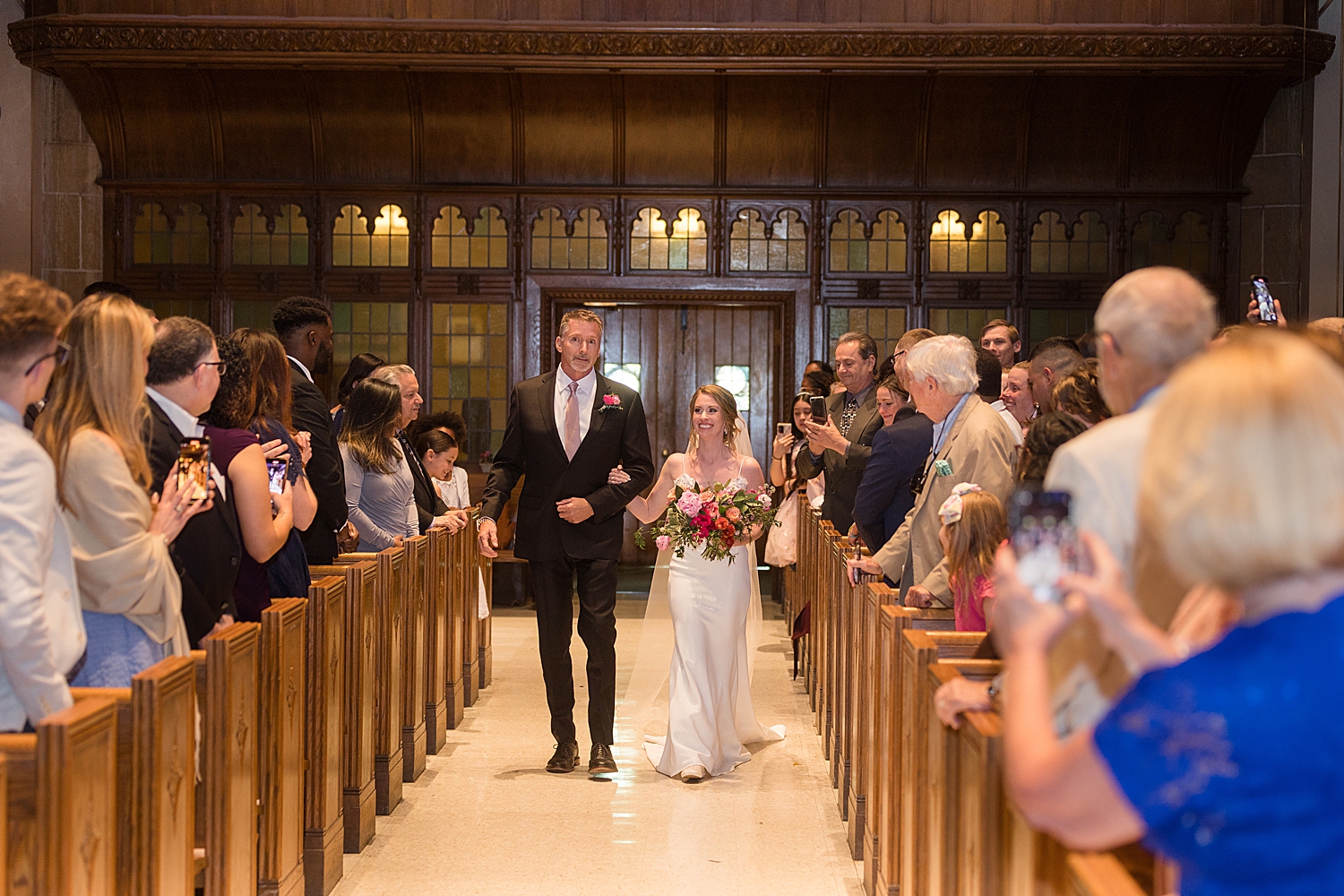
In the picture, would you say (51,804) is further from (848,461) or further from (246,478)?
(848,461)

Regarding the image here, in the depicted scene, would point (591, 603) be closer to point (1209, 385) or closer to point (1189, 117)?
point (1209, 385)

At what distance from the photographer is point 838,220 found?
10.3 m

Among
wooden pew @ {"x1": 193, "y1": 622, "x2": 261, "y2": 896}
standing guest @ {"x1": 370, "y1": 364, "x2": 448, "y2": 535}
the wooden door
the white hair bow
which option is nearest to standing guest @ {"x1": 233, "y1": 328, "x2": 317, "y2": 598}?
wooden pew @ {"x1": 193, "y1": 622, "x2": 261, "y2": 896}

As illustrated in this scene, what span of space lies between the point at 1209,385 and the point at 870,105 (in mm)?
9140

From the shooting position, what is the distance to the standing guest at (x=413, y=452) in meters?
6.19

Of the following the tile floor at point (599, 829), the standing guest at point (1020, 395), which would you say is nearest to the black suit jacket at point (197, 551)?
the tile floor at point (599, 829)

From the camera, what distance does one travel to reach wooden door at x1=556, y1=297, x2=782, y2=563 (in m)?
10.8

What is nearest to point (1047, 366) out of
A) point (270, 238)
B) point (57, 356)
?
point (57, 356)

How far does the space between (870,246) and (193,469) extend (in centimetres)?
814

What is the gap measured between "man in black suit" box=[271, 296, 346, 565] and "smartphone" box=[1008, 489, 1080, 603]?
3.59 metres

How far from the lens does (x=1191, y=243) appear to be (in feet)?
33.2

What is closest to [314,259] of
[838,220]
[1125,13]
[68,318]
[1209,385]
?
[838,220]

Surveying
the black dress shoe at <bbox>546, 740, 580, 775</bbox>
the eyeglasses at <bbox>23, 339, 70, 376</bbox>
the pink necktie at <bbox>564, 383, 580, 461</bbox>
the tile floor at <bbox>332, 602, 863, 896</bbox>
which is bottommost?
the tile floor at <bbox>332, 602, 863, 896</bbox>

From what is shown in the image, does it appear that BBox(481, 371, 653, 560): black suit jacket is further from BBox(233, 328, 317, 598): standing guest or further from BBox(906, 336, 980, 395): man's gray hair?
BBox(906, 336, 980, 395): man's gray hair
